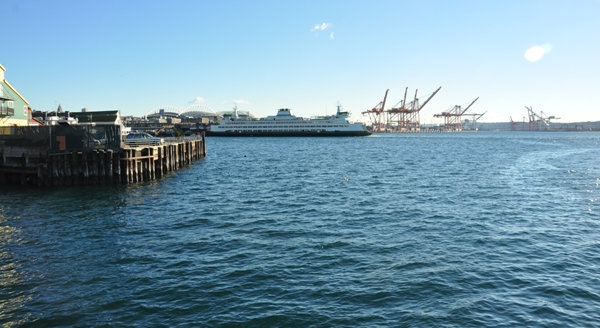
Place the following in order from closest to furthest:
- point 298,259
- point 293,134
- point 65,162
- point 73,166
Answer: point 298,259, point 65,162, point 73,166, point 293,134

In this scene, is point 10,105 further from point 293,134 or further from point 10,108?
point 293,134

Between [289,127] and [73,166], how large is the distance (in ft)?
403

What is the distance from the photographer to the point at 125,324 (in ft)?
31.0

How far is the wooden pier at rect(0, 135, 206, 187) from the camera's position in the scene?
29312 mm

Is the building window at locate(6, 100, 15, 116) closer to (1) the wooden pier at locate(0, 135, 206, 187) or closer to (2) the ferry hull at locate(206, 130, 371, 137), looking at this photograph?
(1) the wooden pier at locate(0, 135, 206, 187)

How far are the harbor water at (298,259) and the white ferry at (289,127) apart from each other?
386 ft

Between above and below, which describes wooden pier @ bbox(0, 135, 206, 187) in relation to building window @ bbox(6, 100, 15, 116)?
below

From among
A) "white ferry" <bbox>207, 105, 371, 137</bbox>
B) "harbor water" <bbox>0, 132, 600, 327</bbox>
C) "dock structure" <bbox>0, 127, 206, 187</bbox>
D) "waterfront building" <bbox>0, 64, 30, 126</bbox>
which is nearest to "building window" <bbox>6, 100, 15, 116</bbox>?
"waterfront building" <bbox>0, 64, 30, 126</bbox>

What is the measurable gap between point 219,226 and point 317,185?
14.3m

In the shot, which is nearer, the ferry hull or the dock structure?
the dock structure

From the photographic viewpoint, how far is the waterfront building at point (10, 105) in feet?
123

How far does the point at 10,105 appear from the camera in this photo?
127 feet

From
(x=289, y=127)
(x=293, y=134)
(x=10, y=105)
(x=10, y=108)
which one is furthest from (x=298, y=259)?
(x=289, y=127)

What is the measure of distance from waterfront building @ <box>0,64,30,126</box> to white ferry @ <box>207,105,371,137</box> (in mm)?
108966
